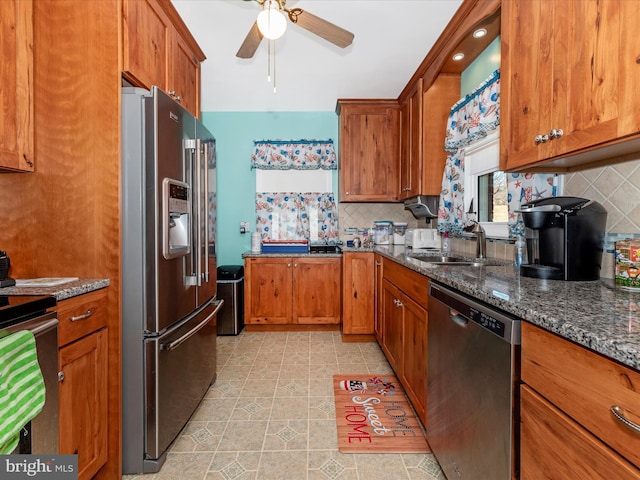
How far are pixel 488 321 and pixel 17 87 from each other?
6.89ft

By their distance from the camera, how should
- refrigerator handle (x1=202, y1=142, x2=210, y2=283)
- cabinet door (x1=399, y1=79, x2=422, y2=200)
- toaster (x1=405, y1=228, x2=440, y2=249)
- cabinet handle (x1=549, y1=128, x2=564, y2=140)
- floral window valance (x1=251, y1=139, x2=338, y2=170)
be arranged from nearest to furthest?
cabinet handle (x1=549, y1=128, x2=564, y2=140), refrigerator handle (x1=202, y1=142, x2=210, y2=283), cabinet door (x1=399, y1=79, x2=422, y2=200), toaster (x1=405, y1=228, x2=440, y2=249), floral window valance (x1=251, y1=139, x2=338, y2=170)

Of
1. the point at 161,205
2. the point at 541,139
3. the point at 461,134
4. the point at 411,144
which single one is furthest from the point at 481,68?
the point at 161,205

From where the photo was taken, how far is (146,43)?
1.73 metres

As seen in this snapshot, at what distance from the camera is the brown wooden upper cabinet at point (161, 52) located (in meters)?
1.58

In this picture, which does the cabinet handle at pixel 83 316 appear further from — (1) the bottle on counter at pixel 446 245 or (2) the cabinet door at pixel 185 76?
(1) the bottle on counter at pixel 446 245

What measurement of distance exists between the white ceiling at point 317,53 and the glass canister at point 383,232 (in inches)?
54.6

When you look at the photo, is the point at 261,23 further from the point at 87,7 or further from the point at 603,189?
the point at 603,189

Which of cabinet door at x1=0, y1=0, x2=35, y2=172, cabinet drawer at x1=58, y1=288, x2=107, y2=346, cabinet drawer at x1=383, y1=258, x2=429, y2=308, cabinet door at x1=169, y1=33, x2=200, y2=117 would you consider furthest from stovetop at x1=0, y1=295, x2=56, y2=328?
cabinet drawer at x1=383, y1=258, x2=429, y2=308

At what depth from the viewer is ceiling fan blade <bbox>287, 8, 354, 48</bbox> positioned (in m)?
1.70

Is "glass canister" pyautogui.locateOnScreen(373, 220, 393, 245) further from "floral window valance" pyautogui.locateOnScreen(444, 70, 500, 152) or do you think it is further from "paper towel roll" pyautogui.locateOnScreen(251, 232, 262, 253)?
"paper towel roll" pyautogui.locateOnScreen(251, 232, 262, 253)

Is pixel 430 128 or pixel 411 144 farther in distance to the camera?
pixel 411 144

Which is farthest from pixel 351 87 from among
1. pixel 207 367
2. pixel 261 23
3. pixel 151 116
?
pixel 207 367

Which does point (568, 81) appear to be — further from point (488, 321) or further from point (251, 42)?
point (251, 42)

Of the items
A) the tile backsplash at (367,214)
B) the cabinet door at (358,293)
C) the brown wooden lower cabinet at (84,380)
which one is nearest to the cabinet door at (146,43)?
the brown wooden lower cabinet at (84,380)
